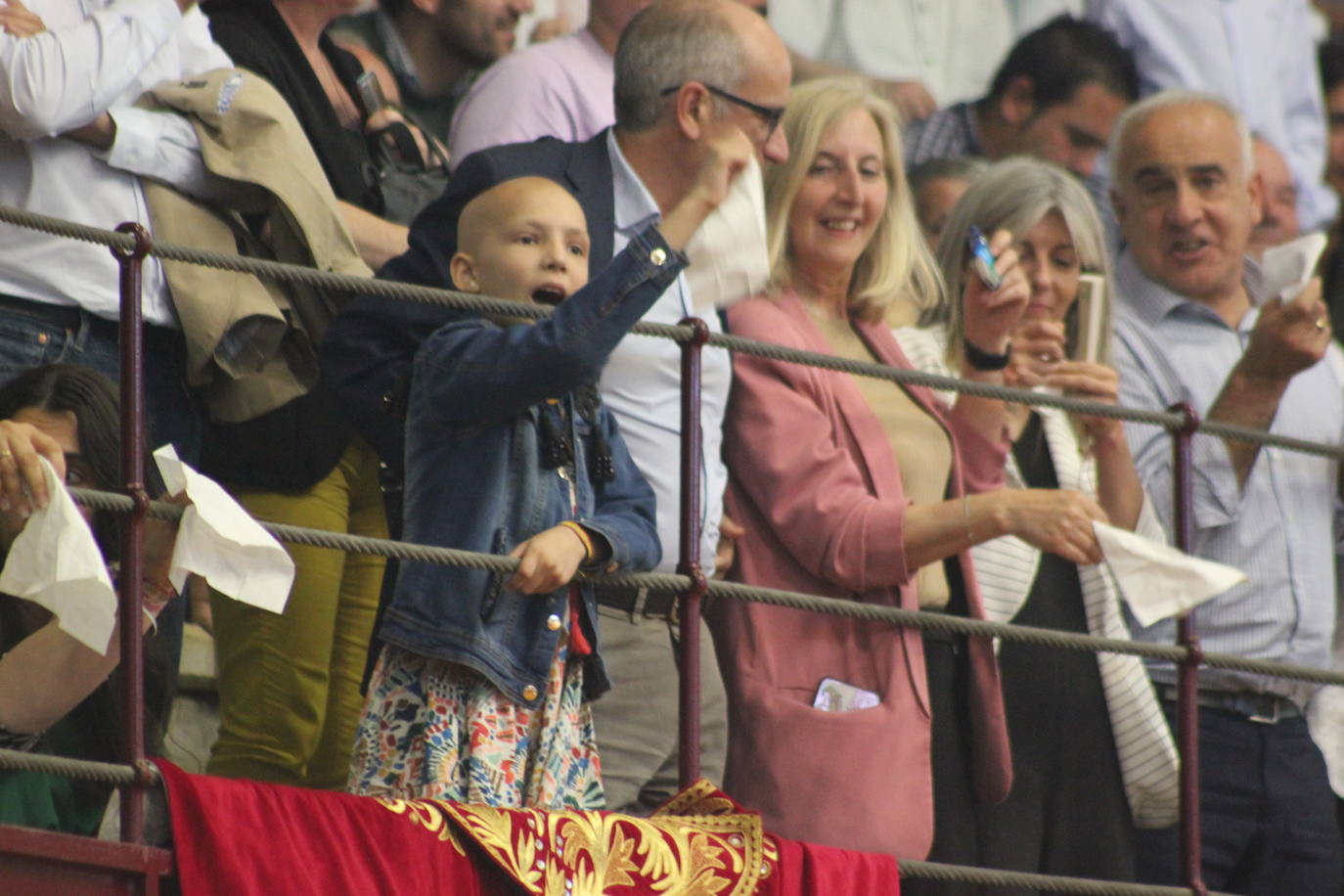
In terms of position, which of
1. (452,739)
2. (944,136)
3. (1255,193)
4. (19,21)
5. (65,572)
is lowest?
(452,739)

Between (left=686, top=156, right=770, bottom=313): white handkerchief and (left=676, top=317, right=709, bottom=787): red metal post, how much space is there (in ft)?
1.20

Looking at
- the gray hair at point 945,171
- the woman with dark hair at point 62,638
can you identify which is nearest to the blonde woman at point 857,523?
the woman with dark hair at point 62,638

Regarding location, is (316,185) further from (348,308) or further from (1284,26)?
(1284,26)

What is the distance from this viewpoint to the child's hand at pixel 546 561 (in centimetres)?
362

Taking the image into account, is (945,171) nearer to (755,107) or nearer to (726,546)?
Answer: (755,107)

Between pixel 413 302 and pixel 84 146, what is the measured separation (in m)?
0.64

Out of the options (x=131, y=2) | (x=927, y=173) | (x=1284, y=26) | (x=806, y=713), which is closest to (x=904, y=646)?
(x=806, y=713)

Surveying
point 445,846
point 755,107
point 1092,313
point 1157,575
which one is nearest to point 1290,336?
point 1092,313

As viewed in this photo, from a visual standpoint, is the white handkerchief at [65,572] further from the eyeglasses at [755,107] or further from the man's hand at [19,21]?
the eyeglasses at [755,107]

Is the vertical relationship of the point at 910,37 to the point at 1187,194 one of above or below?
above

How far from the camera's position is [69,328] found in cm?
398

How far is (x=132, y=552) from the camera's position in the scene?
3439 mm

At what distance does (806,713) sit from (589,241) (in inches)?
35.3

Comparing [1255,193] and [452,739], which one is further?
[1255,193]
